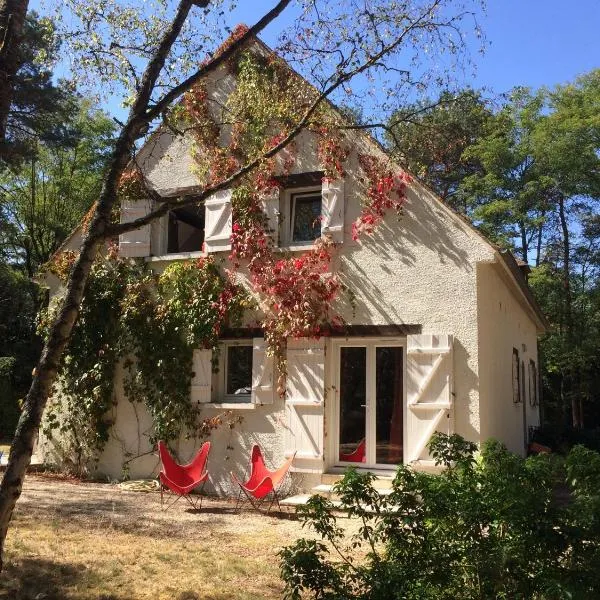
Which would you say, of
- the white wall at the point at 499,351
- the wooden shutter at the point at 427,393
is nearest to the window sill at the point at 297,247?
the wooden shutter at the point at 427,393

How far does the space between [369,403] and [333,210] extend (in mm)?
2934

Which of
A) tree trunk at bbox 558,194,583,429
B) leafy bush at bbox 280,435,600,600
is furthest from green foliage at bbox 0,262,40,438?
tree trunk at bbox 558,194,583,429

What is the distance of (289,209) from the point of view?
10555 mm

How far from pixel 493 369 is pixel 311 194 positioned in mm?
3978

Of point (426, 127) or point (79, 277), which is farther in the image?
point (426, 127)

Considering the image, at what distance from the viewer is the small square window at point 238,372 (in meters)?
10.2

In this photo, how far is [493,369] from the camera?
991 cm

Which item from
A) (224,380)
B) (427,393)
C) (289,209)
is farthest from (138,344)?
(427,393)

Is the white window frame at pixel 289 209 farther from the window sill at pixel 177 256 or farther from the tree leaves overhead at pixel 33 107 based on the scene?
the tree leaves overhead at pixel 33 107

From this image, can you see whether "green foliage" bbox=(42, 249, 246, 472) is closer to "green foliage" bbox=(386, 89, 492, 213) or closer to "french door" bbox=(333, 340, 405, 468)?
"french door" bbox=(333, 340, 405, 468)

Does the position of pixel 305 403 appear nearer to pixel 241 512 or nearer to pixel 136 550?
pixel 241 512

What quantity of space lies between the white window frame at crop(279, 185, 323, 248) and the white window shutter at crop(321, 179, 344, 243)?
385 millimetres

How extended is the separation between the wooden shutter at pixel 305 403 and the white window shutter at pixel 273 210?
1.82 metres

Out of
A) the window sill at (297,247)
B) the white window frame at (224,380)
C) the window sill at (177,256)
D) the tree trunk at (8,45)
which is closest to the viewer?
the tree trunk at (8,45)
